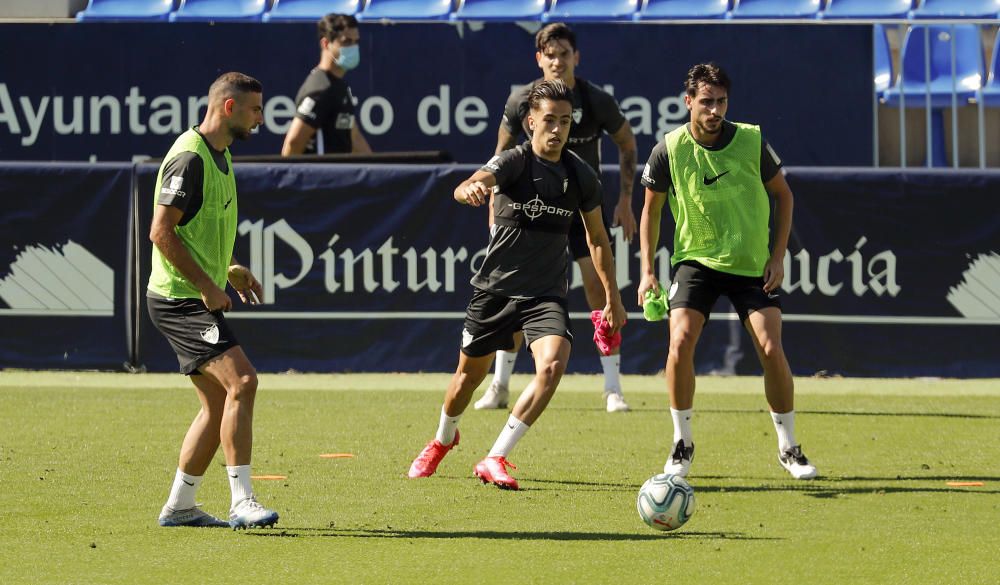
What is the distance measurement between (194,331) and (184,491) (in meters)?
0.66

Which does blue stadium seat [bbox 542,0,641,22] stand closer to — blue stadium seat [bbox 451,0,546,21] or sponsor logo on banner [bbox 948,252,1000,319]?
blue stadium seat [bbox 451,0,546,21]

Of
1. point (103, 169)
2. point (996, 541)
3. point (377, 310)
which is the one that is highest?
point (103, 169)

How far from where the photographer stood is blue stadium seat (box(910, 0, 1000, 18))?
17.0 m

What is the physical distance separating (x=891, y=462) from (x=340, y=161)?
19.2 feet

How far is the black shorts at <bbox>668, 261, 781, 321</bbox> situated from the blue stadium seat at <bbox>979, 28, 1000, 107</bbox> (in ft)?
27.0

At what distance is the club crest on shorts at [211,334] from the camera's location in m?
6.57

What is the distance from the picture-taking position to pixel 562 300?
795 cm

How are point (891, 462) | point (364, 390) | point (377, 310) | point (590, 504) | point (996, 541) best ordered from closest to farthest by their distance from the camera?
point (996, 541), point (590, 504), point (891, 462), point (364, 390), point (377, 310)

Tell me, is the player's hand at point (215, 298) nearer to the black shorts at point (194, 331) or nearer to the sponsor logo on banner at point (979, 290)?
the black shorts at point (194, 331)

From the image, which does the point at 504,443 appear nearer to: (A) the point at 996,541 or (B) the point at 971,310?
(A) the point at 996,541

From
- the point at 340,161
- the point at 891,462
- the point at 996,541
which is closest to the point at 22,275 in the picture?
the point at 340,161

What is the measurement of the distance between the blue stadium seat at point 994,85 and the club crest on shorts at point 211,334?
10726mm

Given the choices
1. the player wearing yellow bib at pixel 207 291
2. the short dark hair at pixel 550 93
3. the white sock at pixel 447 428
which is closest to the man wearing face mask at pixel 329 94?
the white sock at pixel 447 428

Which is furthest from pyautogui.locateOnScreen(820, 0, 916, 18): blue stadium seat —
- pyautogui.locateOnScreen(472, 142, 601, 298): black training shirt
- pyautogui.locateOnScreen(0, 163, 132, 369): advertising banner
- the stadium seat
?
pyautogui.locateOnScreen(472, 142, 601, 298): black training shirt
